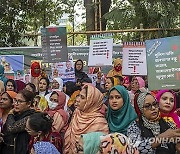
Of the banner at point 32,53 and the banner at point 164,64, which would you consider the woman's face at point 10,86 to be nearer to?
the banner at point 164,64

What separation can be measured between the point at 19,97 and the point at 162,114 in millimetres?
1331

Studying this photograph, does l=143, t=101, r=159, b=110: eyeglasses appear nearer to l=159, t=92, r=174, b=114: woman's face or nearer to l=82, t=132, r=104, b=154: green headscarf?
l=159, t=92, r=174, b=114: woman's face

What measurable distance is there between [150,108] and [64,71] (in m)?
4.06

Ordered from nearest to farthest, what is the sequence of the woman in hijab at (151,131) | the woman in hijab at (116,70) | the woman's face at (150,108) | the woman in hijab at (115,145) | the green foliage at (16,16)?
1. the woman in hijab at (115,145)
2. the woman in hijab at (151,131)
3. the woman's face at (150,108)
4. the woman in hijab at (116,70)
5. the green foliage at (16,16)

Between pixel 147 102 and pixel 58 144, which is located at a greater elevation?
pixel 147 102

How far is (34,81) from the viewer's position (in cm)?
714

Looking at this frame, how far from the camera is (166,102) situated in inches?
153

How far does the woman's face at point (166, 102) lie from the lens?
3850 millimetres

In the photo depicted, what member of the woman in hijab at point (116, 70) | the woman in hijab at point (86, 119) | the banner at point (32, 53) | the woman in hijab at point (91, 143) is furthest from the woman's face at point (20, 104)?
the banner at point (32, 53)

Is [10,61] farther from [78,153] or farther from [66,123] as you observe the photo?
[78,153]

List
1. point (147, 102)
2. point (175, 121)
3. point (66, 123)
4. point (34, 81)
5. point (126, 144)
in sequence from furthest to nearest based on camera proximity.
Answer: point (34, 81)
point (66, 123)
point (175, 121)
point (147, 102)
point (126, 144)

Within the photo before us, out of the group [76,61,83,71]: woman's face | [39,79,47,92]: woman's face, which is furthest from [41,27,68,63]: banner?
[76,61,83,71]: woman's face

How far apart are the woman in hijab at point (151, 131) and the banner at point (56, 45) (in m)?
3.08

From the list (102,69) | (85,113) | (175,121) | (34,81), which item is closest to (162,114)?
(175,121)
